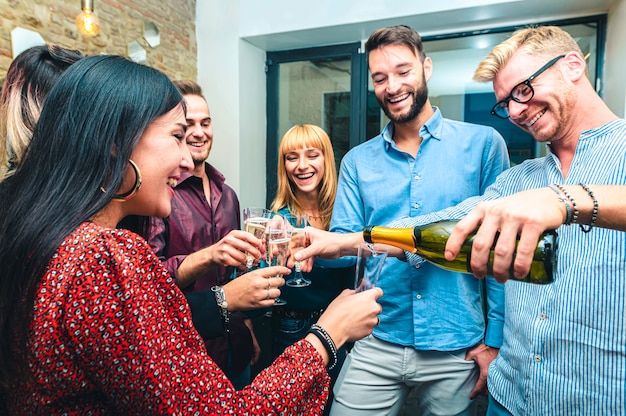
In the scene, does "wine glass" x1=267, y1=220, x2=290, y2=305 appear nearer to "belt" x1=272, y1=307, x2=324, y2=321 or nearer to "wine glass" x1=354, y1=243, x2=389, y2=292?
"wine glass" x1=354, y1=243, x2=389, y2=292

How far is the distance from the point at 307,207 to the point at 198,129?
2.78 ft

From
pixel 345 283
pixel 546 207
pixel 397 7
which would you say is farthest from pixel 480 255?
pixel 397 7

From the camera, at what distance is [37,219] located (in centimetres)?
78

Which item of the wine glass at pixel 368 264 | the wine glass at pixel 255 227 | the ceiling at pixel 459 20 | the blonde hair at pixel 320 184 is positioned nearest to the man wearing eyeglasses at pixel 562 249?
the wine glass at pixel 368 264

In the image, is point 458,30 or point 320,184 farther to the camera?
point 458,30

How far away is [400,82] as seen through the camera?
6.02ft

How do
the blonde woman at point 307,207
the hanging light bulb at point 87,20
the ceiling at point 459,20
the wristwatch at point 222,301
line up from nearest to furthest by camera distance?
the wristwatch at point 222,301
the blonde woman at point 307,207
the hanging light bulb at point 87,20
the ceiling at point 459,20

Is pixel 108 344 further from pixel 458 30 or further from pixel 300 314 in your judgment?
pixel 458 30

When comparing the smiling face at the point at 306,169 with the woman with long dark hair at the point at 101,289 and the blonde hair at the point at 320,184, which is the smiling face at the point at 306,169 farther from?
the woman with long dark hair at the point at 101,289

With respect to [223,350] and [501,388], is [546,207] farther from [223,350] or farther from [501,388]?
[223,350]

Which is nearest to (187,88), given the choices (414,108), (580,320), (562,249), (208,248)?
(208,248)

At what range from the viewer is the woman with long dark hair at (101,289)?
28.3 inches

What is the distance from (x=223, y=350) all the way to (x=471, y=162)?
4.98ft

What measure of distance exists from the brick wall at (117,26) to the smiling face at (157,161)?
2.05m
